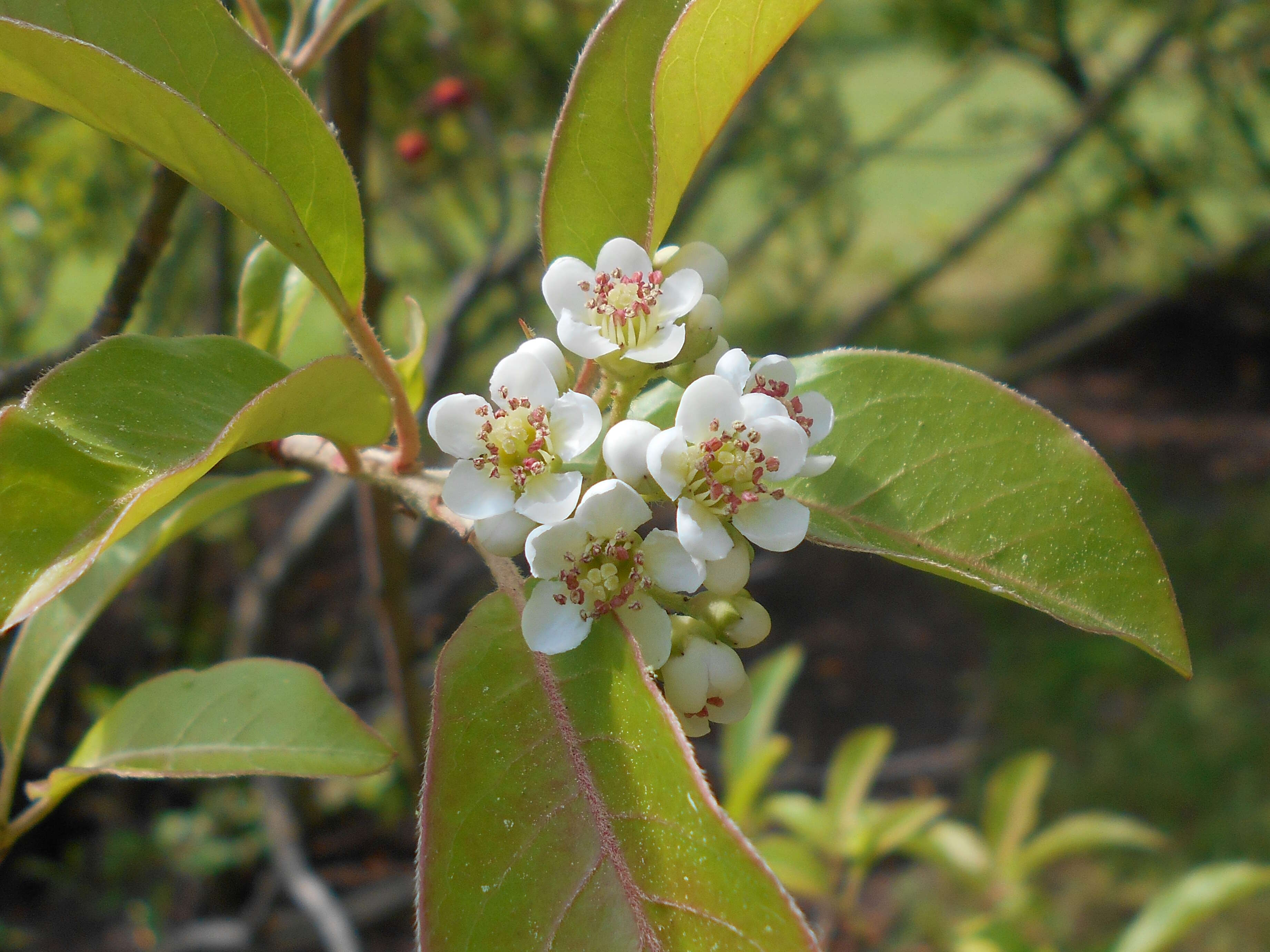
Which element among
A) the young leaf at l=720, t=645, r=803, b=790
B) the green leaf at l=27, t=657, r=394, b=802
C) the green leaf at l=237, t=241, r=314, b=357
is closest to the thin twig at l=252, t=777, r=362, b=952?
the young leaf at l=720, t=645, r=803, b=790

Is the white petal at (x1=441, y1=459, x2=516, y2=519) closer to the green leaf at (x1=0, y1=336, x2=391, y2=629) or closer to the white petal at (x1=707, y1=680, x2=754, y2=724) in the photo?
the green leaf at (x1=0, y1=336, x2=391, y2=629)

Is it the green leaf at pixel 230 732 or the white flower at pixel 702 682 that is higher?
the green leaf at pixel 230 732

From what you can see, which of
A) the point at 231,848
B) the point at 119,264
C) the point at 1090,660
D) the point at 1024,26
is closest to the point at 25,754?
the point at 231,848

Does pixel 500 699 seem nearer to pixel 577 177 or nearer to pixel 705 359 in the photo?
pixel 705 359

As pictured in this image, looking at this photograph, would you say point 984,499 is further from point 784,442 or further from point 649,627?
point 649,627

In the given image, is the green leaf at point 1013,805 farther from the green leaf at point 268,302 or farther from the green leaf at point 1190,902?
the green leaf at point 268,302

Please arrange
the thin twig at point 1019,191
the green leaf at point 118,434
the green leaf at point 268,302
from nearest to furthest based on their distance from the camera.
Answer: the green leaf at point 118,434 → the green leaf at point 268,302 → the thin twig at point 1019,191

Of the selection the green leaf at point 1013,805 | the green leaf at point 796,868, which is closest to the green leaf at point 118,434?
the green leaf at point 796,868
